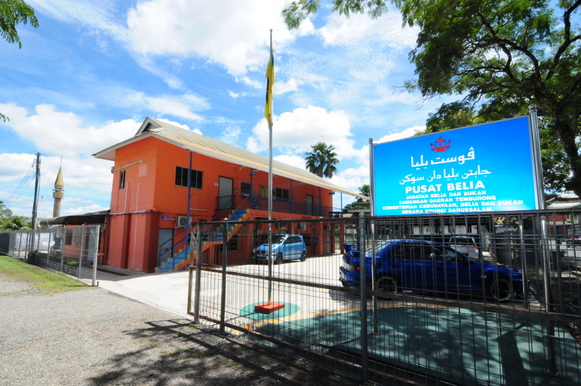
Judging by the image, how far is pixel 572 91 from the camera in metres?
8.38

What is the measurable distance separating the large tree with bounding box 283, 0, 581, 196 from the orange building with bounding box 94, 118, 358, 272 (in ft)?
31.5

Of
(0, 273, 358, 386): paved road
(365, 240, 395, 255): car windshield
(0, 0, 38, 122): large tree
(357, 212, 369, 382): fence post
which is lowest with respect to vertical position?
(0, 273, 358, 386): paved road

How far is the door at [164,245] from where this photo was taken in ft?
49.4

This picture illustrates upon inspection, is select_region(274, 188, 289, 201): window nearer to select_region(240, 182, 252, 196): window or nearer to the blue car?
select_region(240, 182, 252, 196): window

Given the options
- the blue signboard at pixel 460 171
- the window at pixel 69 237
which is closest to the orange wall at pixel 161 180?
the window at pixel 69 237

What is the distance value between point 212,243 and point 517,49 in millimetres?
10206

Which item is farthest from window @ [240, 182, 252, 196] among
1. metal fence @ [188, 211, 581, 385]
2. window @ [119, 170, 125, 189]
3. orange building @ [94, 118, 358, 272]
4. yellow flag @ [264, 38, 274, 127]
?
metal fence @ [188, 211, 581, 385]

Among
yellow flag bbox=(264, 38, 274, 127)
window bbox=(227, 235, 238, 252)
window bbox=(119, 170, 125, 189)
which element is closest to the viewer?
window bbox=(227, 235, 238, 252)

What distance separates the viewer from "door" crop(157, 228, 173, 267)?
1504 centimetres

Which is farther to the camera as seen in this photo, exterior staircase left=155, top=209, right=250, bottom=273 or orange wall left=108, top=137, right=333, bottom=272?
orange wall left=108, top=137, right=333, bottom=272

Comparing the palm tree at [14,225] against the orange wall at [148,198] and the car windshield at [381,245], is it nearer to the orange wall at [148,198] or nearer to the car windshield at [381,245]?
the orange wall at [148,198]

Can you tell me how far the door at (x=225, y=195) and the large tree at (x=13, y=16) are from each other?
12.5 meters

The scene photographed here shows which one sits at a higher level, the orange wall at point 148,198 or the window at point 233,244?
the orange wall at point 148,198

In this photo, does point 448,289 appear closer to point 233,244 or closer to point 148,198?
point 233,244
